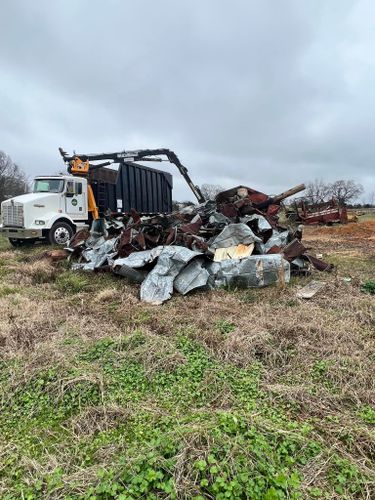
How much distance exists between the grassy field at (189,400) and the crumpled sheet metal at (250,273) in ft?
2.92

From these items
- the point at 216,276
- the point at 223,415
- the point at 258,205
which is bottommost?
the point at 223,415

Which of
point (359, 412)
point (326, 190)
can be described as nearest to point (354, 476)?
point (359, 412)

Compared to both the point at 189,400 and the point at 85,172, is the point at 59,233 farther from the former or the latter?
the point at 189,400

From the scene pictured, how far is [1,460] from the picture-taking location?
2.01m

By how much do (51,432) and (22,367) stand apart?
866 mm

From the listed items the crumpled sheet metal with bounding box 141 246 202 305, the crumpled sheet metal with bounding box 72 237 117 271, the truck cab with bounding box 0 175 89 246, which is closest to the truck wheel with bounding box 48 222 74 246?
the truck cab with bounding box 0 175 89 246

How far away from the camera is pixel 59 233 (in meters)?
10.9

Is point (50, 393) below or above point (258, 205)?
below

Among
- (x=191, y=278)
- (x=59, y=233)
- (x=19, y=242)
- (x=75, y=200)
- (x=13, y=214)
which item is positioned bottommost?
(x=191, y=278)

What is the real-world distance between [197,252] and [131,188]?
30.3ft

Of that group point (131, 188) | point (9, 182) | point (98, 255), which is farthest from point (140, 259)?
point (9, 182)

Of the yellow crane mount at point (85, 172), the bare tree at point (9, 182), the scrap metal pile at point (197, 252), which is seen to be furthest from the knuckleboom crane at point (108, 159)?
the bare tree at point (9, 182)

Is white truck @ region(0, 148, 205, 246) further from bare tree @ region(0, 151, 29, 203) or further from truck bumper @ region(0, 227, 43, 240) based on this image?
bare tree @ region(0, 151, 29, 203)

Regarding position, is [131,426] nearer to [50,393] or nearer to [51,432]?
[51,432]
